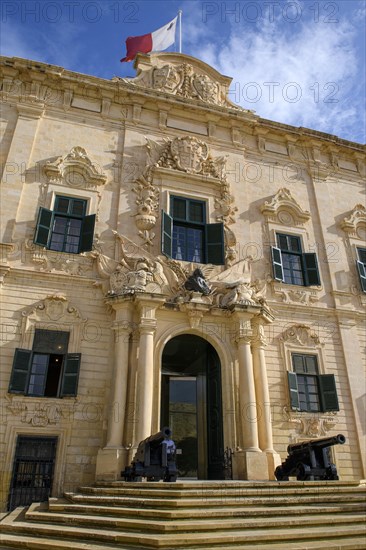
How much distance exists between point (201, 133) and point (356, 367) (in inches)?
388

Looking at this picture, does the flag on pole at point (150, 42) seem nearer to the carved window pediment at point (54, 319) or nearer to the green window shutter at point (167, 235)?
the green window shutter at point (167, 235)

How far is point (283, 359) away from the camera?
1294 centimetres

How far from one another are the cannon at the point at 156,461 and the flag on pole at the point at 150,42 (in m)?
14.1

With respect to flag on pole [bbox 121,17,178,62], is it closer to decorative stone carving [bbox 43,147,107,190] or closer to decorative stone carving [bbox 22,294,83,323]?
decorative stone carving [bbox 43,147,107,190]

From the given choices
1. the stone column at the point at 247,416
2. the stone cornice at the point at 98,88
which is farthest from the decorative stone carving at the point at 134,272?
the stone cornice at the point at 98,88

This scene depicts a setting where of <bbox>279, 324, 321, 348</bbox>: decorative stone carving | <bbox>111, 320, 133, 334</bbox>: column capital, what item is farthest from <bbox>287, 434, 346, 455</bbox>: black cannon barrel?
<bbox>111, 320, 133, 334</bbox>: column capital

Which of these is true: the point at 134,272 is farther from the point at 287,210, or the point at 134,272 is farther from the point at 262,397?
the point at 287,210

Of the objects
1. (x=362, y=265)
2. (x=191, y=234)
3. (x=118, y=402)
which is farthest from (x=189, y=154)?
(x=118, y=402)

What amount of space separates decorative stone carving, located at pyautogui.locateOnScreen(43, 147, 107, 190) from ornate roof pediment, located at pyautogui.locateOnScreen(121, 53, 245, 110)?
3952mm

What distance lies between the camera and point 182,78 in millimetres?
16391

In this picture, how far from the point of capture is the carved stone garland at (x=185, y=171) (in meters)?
13.5

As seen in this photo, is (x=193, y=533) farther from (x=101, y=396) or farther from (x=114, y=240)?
(x=114, y=240)

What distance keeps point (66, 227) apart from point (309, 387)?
8.83 metres

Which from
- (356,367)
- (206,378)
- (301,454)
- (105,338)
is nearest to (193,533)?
(301,454)
